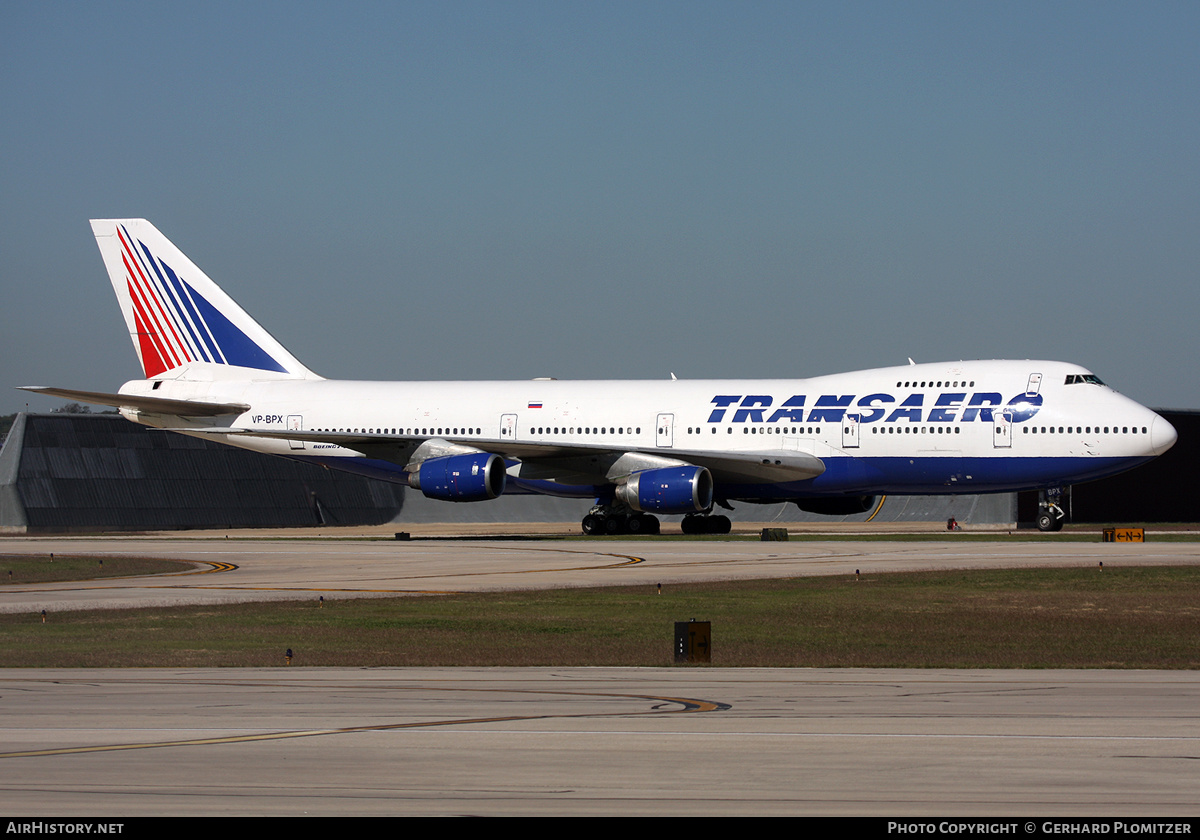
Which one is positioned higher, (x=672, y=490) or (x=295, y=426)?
(x=295, y=426)

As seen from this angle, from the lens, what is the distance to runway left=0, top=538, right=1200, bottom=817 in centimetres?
820

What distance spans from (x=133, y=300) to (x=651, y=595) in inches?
1377

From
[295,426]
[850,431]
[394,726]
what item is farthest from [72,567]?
[394,726]

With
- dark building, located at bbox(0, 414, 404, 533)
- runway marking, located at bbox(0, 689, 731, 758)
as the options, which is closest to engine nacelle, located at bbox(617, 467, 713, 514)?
dark building, located at bbox(0, 414, 404, 533)

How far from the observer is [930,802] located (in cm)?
813

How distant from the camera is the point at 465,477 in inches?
1784

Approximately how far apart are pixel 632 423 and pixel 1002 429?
1194 centimetres

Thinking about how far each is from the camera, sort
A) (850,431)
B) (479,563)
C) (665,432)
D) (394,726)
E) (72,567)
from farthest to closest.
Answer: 1. (665,432)
2. (850,431)
3. (479,563)
4. (72,567)
5. (394,726)

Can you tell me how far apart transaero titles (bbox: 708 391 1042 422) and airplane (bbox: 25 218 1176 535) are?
0.17 feet

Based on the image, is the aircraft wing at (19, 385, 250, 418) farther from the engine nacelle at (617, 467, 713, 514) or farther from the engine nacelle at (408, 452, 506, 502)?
the engine nacelle at (617, 467, 713, 514)

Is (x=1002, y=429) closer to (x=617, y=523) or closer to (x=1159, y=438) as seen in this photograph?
(x=1159, y=438)

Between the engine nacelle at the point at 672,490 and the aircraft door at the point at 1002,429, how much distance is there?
8.78m
